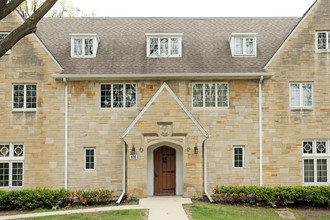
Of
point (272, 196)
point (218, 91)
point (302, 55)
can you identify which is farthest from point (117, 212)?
point (302, 55)

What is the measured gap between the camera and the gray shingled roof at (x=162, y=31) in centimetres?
1897

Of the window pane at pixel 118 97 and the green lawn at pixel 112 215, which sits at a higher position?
the window pane at pixel 118 97

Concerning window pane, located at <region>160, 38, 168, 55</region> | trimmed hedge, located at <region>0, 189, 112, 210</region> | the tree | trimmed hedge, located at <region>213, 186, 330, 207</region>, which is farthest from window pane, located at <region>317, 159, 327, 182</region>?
the tree

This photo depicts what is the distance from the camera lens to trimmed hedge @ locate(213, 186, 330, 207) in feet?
53.5

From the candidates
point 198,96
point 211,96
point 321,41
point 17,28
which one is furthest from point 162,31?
point 17,28

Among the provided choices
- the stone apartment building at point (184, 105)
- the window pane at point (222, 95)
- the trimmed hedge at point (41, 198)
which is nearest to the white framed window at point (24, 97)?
the stone apartment building at point (184, 105)

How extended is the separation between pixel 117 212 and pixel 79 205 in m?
3.14

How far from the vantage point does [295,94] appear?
61.5ft

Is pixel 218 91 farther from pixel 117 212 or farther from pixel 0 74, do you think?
pixel 0 74

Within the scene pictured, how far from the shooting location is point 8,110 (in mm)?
18312

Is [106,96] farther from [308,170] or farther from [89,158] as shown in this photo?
[308,170]

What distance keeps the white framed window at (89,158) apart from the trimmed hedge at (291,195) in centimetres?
702

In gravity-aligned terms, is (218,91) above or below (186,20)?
below

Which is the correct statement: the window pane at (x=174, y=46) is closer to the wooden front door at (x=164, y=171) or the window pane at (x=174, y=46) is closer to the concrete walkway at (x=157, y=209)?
the wooden front door at (x=164, y=171)
